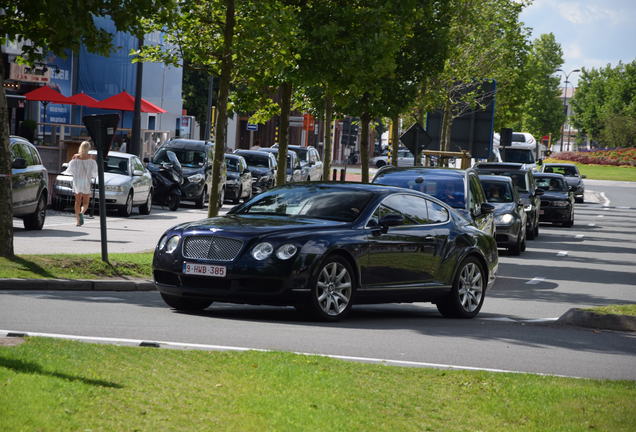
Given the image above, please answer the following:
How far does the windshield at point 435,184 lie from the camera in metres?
20.5

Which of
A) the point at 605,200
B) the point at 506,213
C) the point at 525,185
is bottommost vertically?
the point at 605,200

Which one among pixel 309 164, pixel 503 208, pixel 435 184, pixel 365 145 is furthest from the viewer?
pixel 309 164

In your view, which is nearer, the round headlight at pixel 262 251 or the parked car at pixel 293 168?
the round headlight at pixel 262 251

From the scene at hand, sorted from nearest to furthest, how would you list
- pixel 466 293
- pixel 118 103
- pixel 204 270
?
pixel 204 270 < pixel 466 293 < pixel 118 103

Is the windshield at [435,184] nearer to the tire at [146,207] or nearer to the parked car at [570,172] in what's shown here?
the tire at [146,207]

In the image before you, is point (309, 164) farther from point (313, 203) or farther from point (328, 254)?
point (328, 254)

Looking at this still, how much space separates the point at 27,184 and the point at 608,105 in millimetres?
127988

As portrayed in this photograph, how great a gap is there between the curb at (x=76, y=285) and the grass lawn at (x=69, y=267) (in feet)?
0.61

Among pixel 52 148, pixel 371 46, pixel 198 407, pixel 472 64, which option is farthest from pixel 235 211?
pixel 472 64

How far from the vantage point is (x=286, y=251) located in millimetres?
12039

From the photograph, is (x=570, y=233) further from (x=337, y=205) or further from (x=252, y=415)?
(x=252, y=415)

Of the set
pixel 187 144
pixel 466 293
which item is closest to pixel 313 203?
pixel 466 293

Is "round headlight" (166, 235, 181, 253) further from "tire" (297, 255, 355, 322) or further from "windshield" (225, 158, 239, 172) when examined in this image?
"windshield" (225, 158, 239, 172)

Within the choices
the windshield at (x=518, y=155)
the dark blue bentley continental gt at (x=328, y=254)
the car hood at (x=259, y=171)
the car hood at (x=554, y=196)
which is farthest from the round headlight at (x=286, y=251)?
the windshield at (x=518, y=155)
